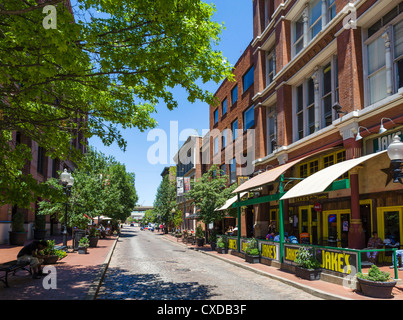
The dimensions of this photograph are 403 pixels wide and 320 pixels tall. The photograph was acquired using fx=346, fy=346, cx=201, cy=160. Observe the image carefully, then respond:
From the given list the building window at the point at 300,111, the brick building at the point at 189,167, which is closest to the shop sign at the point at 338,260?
the building window at the point at 300,111

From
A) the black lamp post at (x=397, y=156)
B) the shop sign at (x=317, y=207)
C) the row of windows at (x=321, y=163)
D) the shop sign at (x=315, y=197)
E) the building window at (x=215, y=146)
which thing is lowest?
the shop sign at (x=317, y=207)

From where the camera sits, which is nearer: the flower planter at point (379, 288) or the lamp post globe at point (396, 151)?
the flower planter at point (379, 288)

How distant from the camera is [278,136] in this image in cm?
2127

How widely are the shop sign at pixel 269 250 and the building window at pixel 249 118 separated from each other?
13.0 m

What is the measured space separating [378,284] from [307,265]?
3.10 meters

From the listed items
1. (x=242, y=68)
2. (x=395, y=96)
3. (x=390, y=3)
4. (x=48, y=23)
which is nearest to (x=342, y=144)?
(x=395, y=96)

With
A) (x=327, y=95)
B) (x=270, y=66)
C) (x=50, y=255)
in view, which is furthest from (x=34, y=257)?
(x=270, y=66)

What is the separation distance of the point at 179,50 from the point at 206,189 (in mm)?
→ 19106

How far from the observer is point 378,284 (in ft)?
28.1

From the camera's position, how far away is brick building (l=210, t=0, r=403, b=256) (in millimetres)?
12891

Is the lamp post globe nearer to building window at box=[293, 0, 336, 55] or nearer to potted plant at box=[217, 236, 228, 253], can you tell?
building window at box=[293, 0, 336, 55]

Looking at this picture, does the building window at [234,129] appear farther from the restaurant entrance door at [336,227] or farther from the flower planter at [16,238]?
the flower planter at [16,238]

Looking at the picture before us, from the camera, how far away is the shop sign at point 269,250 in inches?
596

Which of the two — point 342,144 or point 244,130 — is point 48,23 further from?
point 244,130
